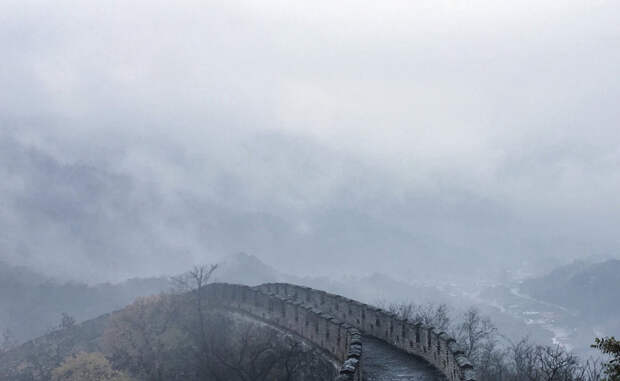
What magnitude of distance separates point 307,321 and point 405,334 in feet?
22.7

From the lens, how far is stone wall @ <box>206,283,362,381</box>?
17.5 meters

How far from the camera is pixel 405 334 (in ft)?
75.0

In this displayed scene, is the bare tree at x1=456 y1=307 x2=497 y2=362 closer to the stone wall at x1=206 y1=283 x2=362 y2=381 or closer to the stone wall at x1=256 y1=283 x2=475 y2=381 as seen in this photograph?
the stone wall at x1=256 y1=283 x2=475 y2=381

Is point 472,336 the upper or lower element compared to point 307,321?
upper

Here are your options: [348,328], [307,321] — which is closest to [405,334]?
[348,328]

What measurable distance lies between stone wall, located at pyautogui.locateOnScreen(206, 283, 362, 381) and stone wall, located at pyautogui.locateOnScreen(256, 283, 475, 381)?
3.98ft

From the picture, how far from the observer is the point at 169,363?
144 feet

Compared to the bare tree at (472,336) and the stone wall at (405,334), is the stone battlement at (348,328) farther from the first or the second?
the bare tree at (472,336)

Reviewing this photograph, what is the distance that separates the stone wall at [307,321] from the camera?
57.5 feet

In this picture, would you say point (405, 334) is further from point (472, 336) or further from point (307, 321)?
point (472, 336)

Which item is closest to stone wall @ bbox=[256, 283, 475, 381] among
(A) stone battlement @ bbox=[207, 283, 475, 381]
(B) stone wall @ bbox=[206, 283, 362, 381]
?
(A) stone battlement @ bbox=[207, 283, 475, 381]

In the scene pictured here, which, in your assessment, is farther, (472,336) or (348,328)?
(472,336)

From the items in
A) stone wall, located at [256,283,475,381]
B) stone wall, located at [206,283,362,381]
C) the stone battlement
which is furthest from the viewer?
stone wall, located at [206,283,362,381]

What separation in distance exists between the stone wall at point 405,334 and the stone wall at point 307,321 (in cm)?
121
